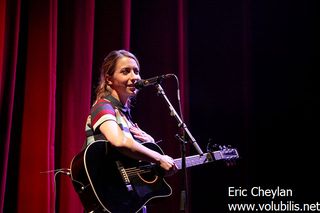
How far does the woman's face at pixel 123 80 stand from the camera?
7.97 feet

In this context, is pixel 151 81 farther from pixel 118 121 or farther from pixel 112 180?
pixel 112 180

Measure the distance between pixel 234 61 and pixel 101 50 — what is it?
4.48 feet

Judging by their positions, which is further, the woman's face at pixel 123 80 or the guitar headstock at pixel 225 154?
the guitar headstock at pixel 225 154

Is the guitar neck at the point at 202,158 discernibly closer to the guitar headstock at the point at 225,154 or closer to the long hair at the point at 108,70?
the guitar headstock at the point at 225,154

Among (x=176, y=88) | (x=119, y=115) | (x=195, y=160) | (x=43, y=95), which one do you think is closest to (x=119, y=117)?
(x=119, y=115)

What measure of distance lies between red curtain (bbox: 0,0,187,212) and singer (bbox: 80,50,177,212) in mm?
508

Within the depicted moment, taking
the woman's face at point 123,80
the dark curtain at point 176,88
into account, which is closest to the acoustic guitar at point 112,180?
the woman's face at point 123,80

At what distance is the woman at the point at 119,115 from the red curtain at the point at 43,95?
1.62 feet

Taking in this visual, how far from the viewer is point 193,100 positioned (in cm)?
390

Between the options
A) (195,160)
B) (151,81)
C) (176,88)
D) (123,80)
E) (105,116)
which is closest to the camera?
(105,116)

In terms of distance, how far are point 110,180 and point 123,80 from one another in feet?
1.94

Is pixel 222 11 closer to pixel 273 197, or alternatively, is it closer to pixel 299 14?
pixel 299 14

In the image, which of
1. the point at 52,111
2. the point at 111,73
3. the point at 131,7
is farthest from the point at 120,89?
the point at 131,7

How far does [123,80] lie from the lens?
2428 mm
